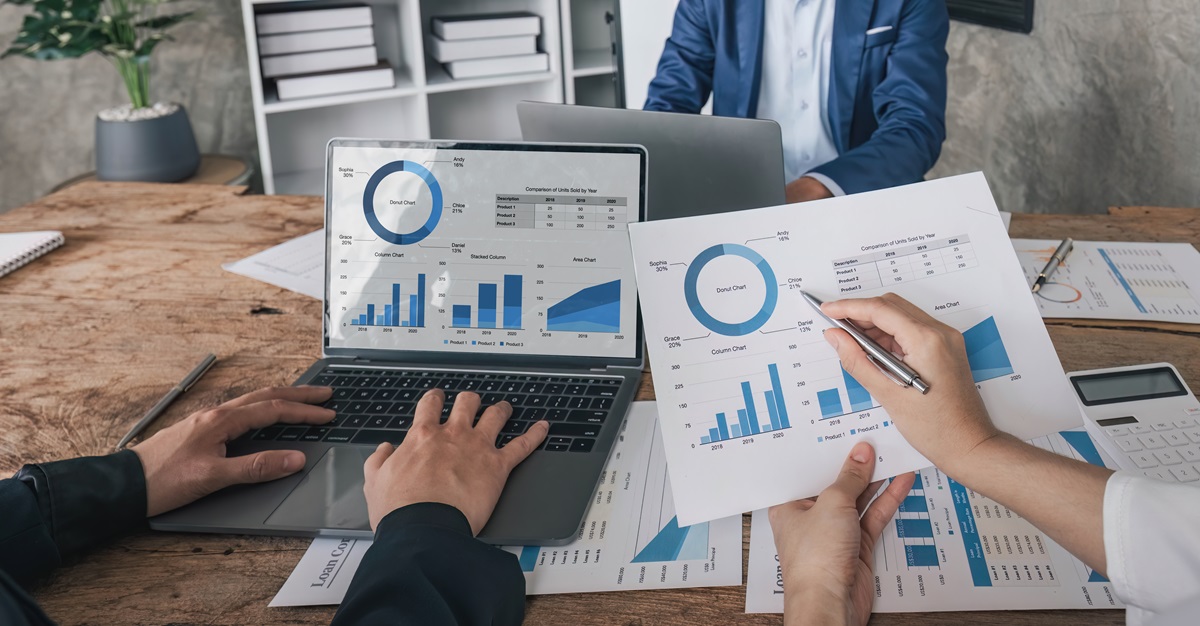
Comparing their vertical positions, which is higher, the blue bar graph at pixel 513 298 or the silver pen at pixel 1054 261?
the blue bar graph at pixel 513 298

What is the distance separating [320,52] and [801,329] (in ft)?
8.18

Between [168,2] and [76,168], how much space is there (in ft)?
2.16

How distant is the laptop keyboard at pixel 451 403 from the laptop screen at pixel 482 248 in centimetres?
4

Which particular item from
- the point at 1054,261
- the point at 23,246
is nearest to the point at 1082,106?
the point at 1054,261

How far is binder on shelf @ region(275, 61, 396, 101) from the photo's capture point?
9.32 feet

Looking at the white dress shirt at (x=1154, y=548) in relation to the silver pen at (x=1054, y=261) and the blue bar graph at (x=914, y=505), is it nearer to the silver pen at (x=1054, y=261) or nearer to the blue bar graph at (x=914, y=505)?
the blue bar graph at (x=914, y=505)

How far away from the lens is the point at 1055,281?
1.23 meters

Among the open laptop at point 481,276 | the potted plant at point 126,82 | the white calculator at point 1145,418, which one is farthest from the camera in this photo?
the potted plant at point 126,82

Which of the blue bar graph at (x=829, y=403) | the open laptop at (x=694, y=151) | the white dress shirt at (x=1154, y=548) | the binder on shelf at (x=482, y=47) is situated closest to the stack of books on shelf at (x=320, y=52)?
the binder on shelf at (x=482, y=47)

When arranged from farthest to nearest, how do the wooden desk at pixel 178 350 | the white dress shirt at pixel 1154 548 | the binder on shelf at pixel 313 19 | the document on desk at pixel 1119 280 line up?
the binder on shelf at pixel 313 19, the document on desk at pixel 1119 280, the wooden desk at pixel 178 350, the white dress shirt at pixel 1154 548

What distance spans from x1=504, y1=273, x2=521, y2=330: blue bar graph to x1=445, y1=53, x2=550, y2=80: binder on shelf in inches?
84.3

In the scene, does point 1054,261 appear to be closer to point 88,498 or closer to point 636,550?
point 636,550

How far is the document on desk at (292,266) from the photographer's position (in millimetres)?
1358

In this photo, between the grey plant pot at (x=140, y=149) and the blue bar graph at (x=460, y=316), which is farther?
the grey plant pot at (x=140, y=149)
